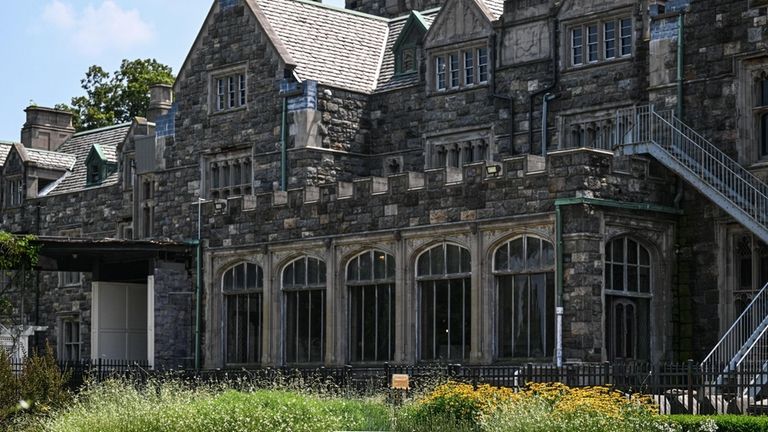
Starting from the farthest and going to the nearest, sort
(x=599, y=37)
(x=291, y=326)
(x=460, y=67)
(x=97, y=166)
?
(x=97, y=166)
(x=460, y=67)
(x=291, y=326)
(x=599, y=37)

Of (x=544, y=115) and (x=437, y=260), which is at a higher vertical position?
(x=544, y=115)

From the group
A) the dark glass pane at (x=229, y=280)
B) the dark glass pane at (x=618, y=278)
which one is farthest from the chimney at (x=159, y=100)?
the dark glass pane at (x=618, y=278)

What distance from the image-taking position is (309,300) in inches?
1657

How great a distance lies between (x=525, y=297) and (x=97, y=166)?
88.3ft

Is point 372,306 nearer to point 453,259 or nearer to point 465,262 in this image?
point 453,259

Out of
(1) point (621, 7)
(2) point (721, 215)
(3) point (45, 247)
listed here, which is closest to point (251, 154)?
(3) point (45, 247)

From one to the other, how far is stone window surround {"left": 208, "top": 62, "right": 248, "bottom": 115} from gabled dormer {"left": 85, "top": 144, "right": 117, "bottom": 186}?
12.1 metres

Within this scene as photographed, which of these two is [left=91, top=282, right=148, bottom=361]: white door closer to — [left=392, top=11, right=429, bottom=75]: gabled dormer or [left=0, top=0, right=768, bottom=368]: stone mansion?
[left=0, top=0, right=768, bottom=368]: stone mansion

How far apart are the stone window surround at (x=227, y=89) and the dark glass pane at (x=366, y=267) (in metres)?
8.26

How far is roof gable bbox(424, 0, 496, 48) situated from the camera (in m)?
42.7

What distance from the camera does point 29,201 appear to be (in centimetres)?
6109

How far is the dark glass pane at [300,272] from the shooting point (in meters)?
42.2

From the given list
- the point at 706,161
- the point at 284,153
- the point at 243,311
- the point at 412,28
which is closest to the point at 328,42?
the point at 412,28

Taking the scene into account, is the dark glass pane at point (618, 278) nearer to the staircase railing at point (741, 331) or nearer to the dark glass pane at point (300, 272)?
the staircase railing at point (741, 331)
